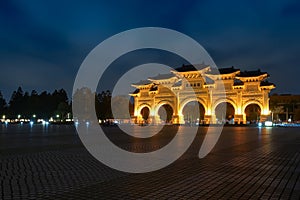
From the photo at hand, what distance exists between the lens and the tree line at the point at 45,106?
79.6m

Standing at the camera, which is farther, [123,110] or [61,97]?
[61,97]

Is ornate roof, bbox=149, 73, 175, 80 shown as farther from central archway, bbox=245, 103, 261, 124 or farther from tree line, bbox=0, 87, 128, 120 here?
central archway, bbox=245, 103, 261, 124

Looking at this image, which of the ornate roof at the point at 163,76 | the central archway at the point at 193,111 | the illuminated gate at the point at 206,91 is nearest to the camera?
the illuminated gate at the point at 206,91

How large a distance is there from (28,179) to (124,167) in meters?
2.87

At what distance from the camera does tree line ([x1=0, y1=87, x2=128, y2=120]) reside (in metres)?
79.6

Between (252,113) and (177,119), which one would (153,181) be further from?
(252,113)

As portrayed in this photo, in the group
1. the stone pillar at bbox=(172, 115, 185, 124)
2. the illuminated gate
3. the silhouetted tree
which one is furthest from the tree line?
the stone pillar at bbox=(172, 115, 185, 124)

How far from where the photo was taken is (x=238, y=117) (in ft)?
193

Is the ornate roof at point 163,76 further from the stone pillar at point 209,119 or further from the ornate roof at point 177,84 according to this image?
the stone pillar at point 209,119

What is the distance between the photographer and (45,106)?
89438 millimetres

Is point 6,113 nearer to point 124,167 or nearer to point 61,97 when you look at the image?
point 61,97

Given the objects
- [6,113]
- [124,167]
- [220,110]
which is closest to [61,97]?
[6,113]

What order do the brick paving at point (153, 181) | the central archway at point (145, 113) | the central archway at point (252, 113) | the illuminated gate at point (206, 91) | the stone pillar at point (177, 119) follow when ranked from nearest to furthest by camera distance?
the brick paving at point (153, 181) < the illuminated gate at point (206, 91) < the stone pillar at point (177, 119) < the central archway at point (252, 113) < the central archway at point (145, 113)

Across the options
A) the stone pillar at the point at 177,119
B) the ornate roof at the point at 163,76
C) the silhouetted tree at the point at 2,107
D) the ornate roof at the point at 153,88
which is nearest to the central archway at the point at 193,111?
the ornate roof at the point at 163,76
